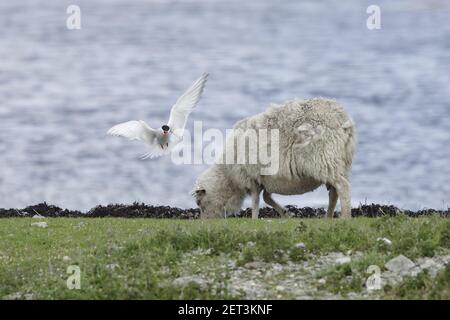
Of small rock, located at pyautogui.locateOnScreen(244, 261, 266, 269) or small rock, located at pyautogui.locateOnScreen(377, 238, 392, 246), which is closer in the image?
small rock, located at pyautogui.locateOnScreen(244, 261, 266, 269)

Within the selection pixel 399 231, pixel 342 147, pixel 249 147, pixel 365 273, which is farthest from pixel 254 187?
pixel 365 273

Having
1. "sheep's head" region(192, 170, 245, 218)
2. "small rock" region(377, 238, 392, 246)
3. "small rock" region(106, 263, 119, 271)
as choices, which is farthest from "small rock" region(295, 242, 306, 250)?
"sheep's head" region(192, 170, 245, 218)

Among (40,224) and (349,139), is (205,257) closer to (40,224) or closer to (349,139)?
(40,224)

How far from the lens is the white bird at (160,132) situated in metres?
20.5

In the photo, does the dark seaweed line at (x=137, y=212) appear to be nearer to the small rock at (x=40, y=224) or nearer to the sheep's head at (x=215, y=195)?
the sheep's head at (x=215, y=195)

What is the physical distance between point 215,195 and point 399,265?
8.96 m

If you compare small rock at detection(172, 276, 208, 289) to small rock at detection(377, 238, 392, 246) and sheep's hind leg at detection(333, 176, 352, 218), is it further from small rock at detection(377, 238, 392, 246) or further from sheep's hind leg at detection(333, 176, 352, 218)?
sheep's hind leg at detection(333, 176, 352, 218)

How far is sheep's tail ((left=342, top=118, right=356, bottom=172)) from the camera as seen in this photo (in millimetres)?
19438

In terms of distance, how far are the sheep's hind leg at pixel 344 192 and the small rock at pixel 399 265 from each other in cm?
628

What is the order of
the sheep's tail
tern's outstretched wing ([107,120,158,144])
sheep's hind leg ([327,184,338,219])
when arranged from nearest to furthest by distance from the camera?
1. the sheep's tail
2. sheep's hind leg ([327,184,338,219])
3. tern's outstretched wing ([107,120,158,144])

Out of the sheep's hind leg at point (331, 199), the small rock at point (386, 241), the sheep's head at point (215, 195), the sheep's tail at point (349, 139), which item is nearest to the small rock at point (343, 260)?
the small rock at point (386, 241)

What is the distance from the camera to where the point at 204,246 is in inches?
561
